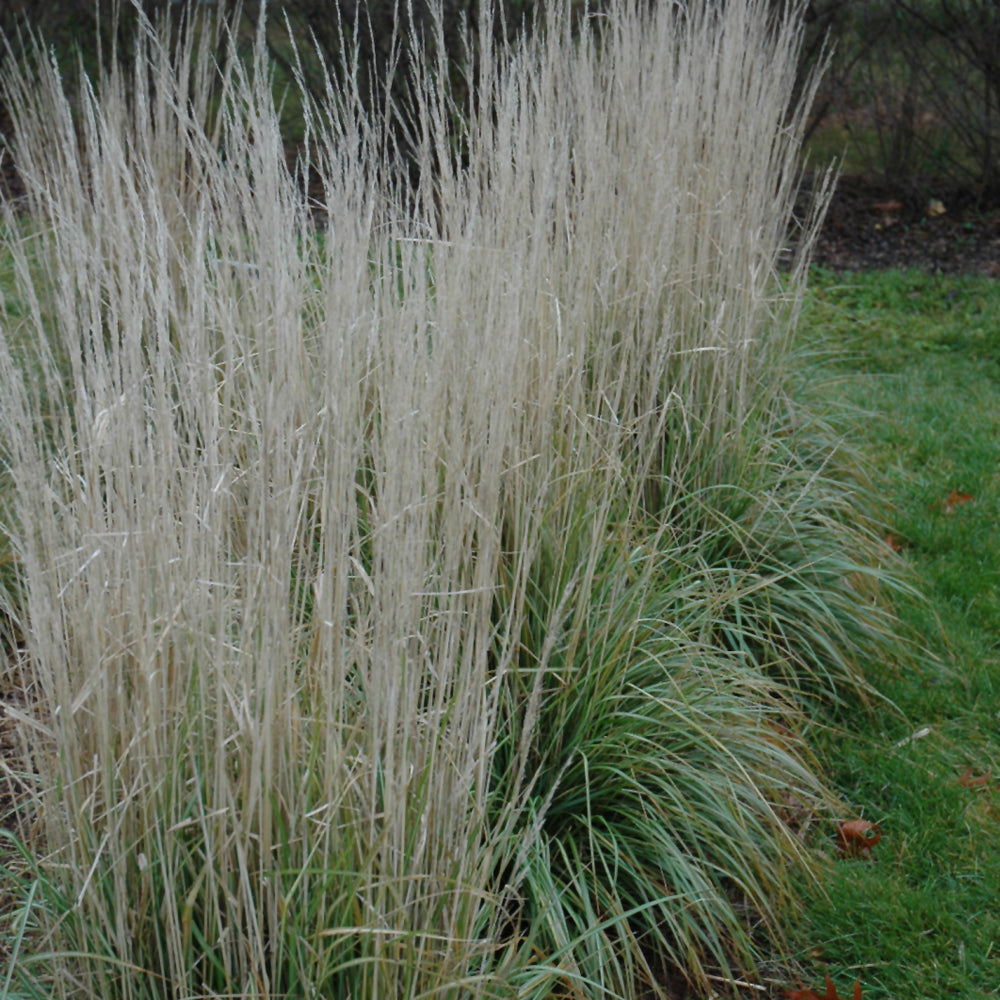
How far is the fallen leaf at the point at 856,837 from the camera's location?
111 inches

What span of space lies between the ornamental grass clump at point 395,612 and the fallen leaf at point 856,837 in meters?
0.12

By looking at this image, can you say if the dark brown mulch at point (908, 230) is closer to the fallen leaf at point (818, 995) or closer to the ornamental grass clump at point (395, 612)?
the ornamental grass clump at point (395, 612)

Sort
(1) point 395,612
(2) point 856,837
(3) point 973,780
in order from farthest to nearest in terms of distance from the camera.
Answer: (3) point 973,780
(2) point 856,837
(1) point 395,612

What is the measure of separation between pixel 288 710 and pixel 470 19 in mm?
8689

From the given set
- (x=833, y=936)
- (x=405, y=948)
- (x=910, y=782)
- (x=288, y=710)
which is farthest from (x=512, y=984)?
(x=910, y=782)

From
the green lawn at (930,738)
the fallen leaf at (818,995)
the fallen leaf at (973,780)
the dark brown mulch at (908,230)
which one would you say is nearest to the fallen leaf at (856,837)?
the green lawn at (930,738)

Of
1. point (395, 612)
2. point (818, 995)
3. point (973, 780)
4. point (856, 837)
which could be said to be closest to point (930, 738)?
point (973, 780)

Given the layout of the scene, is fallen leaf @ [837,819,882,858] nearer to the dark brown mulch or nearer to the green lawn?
the green lawn

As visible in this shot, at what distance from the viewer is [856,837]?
2.85m

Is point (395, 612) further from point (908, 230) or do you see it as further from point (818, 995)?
point (908, 230)

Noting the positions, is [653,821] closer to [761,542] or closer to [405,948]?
[405,948]

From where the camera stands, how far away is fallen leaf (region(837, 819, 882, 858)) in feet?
9.28

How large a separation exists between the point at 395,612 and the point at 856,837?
182 centimetres

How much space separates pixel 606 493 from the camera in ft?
8.32
